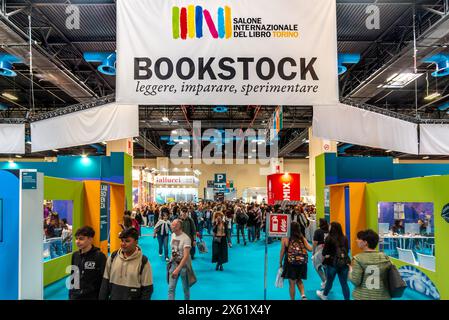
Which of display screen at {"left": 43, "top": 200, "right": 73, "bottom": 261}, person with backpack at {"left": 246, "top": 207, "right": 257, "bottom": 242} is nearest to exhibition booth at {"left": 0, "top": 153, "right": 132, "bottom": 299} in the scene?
display screen at {"left": 43, "top": 200, "right": 73, "bottom": 261}

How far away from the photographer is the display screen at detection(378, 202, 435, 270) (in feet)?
31.6

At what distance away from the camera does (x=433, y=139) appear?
790 centimetres

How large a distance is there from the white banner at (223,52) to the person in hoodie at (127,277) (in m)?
1.33

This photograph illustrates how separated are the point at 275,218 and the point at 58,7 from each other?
6.40 m

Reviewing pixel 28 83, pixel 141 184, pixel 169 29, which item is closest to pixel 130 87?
pixel 169 29

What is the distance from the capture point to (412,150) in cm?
688

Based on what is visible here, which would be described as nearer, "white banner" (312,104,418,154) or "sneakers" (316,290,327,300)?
"white banner" (312,104,418,154)

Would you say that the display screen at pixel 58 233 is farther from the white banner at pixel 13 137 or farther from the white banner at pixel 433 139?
the white banner at pixel 433 139

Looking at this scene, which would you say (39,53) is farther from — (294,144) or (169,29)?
(294,144)

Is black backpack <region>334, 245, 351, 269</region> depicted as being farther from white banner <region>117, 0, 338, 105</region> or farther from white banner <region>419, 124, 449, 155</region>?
white banner <region>117, 0, 338, 105</region>

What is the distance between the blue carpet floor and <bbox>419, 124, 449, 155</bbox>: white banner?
2703mm

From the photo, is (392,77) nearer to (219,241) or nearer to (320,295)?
(219,241)

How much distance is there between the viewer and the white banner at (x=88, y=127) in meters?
7.02

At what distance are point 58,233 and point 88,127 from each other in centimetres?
363
